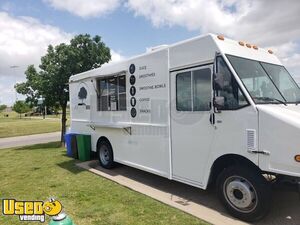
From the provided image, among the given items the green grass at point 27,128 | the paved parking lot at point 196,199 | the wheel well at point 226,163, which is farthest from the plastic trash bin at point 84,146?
the green grass at point 27,128

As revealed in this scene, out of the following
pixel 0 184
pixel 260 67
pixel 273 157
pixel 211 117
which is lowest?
pixel 0 184

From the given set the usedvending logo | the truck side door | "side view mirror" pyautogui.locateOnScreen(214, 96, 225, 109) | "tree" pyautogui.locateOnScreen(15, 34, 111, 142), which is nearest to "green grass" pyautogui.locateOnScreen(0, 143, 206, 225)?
the usedvending logo

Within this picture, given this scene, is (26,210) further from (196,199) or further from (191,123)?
(191,123)

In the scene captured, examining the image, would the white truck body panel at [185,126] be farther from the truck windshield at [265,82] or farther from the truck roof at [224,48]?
the truck windshield at [265,82]

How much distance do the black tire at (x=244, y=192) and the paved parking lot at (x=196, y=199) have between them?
173mm

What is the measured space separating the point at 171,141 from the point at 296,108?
2.41 meters

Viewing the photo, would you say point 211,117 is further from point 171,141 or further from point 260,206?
point 260,206

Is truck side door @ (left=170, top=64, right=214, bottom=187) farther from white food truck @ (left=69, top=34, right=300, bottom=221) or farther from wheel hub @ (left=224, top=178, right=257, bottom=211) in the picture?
wheel hub @ (left=224, top=178, right=257, bottom=211)

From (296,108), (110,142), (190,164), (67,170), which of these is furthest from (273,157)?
(67,170)

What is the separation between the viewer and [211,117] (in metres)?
4.82

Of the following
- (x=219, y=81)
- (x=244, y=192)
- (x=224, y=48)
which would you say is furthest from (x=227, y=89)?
(x=244, y=192)

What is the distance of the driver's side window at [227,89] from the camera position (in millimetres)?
4387

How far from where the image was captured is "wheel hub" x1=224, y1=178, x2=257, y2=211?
437cm

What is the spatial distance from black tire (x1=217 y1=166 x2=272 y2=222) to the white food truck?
0.05ft
